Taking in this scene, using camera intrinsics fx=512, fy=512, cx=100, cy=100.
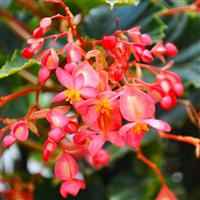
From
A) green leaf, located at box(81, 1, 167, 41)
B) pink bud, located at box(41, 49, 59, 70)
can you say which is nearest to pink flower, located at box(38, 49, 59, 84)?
pink bud, located at box(41, 49, 59, 70)

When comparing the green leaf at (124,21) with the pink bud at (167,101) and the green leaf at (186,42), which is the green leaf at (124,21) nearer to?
the green leaf at (186,42)

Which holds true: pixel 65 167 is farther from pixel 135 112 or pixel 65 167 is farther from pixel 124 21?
pixel 124 21

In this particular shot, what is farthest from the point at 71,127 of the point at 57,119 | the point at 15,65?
the point at 15,65

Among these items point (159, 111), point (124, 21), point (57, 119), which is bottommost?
point (159, 111)

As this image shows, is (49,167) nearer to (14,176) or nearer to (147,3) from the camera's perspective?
(14,176)

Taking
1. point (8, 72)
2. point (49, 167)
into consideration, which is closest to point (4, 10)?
point (8, 72)

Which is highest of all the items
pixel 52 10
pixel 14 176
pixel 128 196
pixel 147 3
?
pixel 52 10
